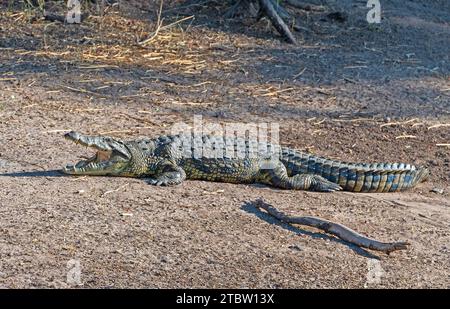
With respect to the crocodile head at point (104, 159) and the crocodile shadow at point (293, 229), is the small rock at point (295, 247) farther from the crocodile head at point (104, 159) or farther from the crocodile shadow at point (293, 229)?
the crocodile head at point (104, 159)

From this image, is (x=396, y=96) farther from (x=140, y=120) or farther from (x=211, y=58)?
(x=140, y=120)

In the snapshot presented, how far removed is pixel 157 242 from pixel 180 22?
7118mm

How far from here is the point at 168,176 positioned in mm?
7504

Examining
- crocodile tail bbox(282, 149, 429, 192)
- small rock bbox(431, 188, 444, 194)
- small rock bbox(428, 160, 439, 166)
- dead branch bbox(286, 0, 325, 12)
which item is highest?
dead branch bbox(286, 0, 325, 12)

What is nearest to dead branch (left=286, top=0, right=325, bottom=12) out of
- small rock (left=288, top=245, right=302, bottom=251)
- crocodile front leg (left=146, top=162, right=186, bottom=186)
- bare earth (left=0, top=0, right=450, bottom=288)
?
bare earth (left=0, top=0, right=450, bottom=288)

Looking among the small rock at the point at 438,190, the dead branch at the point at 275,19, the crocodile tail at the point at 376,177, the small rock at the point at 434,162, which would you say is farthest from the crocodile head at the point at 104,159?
the dead branch at the point at 275,19

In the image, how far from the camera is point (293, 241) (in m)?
6.36

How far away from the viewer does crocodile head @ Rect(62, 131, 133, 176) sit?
7.31 metres

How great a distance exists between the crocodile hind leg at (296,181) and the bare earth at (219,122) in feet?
0.45

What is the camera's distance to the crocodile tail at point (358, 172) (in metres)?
7.97

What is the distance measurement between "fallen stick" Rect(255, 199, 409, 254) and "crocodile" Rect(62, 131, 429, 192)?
1.09m

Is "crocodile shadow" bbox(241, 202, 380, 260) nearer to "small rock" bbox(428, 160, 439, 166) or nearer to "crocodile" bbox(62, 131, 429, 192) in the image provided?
"crocodile" bbox(62, 131, 429, 192)

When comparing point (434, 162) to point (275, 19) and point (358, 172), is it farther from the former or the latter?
point (275, 19)
